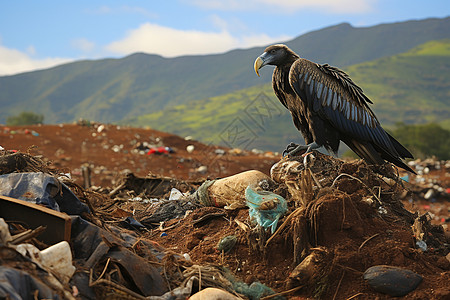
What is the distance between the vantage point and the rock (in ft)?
12.0

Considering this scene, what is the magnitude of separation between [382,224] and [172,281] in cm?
196

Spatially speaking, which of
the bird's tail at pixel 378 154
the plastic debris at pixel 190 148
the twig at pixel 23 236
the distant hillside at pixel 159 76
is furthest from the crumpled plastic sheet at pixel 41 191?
the distant hillside at pixel 159 76

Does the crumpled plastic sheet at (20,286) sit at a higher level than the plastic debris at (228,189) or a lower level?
higher

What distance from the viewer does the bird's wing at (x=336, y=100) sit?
5.54 m

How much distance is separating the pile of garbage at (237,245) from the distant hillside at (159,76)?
9724cm

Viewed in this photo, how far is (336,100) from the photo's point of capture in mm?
5648

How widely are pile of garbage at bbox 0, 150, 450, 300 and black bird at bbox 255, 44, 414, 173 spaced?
492mm

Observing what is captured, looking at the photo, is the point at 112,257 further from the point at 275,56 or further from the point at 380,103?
the point at 380,103

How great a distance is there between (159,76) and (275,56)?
133491mm

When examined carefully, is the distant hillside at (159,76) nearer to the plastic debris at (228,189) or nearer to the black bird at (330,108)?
the black bird at (330,108)

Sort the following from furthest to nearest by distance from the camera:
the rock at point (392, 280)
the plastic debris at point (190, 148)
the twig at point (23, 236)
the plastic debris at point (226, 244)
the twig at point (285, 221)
Result: the plastic debris at point (190, 148) → the plastic debris at point (226, 244) → the twig at point (285, 221) → the rock at point (392, 280) → the twig at point (23, 236)

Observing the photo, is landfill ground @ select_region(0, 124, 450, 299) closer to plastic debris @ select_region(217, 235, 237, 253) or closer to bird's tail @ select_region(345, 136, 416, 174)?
plastic debris @ select_region(217, 235, 237, 253)

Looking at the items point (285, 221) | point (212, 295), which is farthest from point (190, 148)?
point (212, 295)

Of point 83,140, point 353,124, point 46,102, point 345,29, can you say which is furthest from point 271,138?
point 345,29
